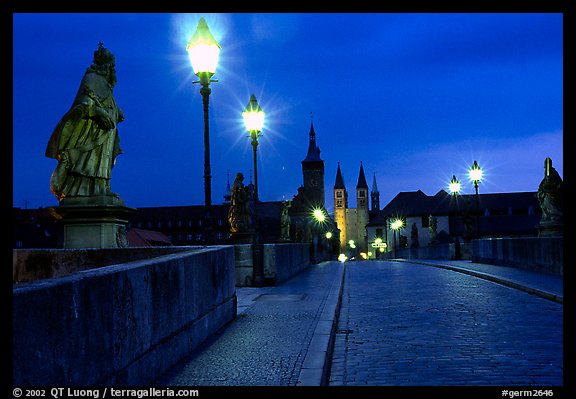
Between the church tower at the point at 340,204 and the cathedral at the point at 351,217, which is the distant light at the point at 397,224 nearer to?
the cathedral at the point at 351,217

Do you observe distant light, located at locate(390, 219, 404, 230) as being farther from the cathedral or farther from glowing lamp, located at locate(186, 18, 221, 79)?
the cathedral

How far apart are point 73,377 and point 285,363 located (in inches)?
98.5

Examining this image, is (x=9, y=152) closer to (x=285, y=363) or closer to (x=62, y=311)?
(x=62, y=311)

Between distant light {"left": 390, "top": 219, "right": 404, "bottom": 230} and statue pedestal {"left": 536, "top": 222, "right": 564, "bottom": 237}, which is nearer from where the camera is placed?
statue pedestal {"left": 536, "top": 222, "right": 564, "bottom": 237}

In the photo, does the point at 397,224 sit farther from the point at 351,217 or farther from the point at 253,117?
the point at 351,217

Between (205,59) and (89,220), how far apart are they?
12.8ft

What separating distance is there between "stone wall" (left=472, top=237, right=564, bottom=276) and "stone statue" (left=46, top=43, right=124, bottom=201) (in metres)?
10.1

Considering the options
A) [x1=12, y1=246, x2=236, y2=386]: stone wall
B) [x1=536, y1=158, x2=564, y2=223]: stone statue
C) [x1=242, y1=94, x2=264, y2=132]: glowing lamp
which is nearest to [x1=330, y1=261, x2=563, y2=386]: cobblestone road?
[x1=12, y1=246, x2=236, y2=386]: stone wall

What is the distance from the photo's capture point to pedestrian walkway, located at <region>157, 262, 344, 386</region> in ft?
16.0

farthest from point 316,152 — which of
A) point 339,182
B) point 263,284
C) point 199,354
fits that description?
point 199,354

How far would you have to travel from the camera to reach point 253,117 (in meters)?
16.6

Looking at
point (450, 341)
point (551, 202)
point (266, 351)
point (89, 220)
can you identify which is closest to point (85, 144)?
point (89, 220)

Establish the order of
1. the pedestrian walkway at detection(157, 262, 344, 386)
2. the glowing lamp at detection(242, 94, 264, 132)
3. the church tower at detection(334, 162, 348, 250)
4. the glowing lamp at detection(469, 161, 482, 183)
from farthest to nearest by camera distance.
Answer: the church tower at detection(334, 162, 348, 250)
the glowing lamp at detection(469, 161, 482, 183)
the glowing lamp at detection(242, 94, 264, 132)
the pedestrian walkway at detection(157, 262, 344, 386)

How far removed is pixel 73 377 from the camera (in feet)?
10.8
